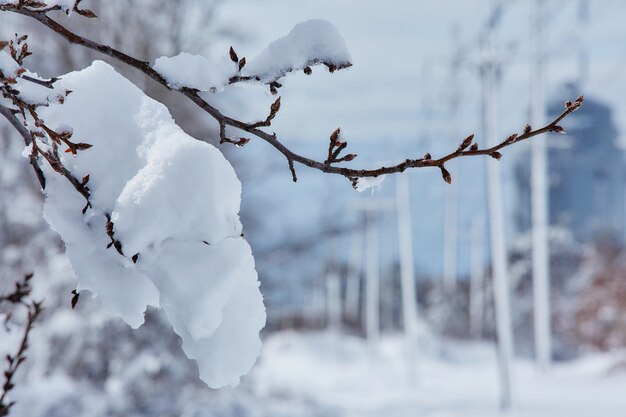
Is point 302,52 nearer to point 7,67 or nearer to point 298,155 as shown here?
point 298,155

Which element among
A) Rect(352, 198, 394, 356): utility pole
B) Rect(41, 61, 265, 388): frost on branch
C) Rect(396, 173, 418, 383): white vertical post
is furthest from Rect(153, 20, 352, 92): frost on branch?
Rect(352, 198, 394, 356): utility pole

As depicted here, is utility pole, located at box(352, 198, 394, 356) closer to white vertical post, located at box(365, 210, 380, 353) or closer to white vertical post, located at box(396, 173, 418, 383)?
white vertical post, located at box(365, 210, 380, 353)

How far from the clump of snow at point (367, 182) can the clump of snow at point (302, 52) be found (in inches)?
10.4

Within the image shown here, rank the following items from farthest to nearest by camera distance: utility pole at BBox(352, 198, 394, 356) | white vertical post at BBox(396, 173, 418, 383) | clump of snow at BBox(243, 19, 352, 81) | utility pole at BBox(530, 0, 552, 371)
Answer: utility pole at BBox(352, 198, 394, 356) → white vertical post at BBox(396, 173, 418, 383) → utility pole at BBox(530, 0, 552, 371) → clump of snow at BBox(243, 19, 352, 81)

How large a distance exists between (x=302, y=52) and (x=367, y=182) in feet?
1.06

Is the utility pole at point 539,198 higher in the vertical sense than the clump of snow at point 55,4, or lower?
higher

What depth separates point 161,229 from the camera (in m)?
1.72

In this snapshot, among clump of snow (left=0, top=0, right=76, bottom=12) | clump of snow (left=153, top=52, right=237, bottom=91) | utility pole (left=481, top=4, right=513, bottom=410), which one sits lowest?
clump of snow (left=153, top=52, right=237, bottom=91)

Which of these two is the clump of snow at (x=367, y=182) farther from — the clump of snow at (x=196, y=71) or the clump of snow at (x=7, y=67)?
the clump of snow at (x=7, y=67)

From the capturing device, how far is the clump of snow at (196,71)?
172cm

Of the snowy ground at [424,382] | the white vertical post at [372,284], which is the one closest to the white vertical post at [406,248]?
the snowy ground at [424,382]

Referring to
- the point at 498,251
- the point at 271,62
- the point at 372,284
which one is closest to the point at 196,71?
the point at 271,62

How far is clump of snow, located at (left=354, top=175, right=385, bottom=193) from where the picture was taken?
70.2 inches

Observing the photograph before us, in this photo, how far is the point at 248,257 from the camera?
1812 mm
